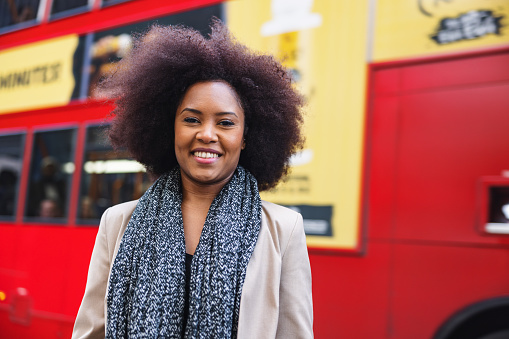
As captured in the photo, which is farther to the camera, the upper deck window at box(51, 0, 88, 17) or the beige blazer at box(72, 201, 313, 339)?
the upper deck window at box(51, 0, 88, 17)

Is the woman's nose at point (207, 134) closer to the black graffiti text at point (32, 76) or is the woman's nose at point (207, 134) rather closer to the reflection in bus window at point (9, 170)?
the black graffiti text at point (32, 76)

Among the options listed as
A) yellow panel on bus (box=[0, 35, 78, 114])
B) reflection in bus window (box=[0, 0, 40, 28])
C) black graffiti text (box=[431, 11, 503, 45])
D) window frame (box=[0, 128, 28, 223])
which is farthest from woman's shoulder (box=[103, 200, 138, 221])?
reflection in bus window (box=[0, 0, 40, 28])

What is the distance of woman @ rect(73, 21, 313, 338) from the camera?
1470mm

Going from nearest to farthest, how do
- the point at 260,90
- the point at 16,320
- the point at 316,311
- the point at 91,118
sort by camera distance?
the point at 260,90 < the point at 316,311 < the point at 91,118 < the point at 16,320

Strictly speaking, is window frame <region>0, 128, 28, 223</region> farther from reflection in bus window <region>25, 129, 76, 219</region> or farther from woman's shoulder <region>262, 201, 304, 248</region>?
woman's shoulder <region>262, 201, 304, 248</region>

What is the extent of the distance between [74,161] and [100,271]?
332 cm

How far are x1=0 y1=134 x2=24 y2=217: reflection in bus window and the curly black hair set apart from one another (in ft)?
12.0

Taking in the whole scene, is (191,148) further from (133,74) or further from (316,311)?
(316,311)

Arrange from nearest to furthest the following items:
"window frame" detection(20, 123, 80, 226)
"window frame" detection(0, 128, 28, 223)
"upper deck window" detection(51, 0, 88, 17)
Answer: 1. "window frame" detection(20, 123, 80, 226)
2. "upper deck window" detection(51, 0, 88, 17)
3. "window frame" detection(0, 128, 28, 223)

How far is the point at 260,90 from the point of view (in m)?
1.83

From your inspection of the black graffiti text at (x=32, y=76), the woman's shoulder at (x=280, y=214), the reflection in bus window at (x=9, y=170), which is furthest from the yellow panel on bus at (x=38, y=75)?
the woman's shoulder at (x=280, y=214)

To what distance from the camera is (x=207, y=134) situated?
158cm

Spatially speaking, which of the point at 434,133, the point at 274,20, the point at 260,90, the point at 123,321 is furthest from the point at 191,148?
the point at 274,20

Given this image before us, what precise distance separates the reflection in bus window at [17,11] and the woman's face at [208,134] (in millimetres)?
4407
